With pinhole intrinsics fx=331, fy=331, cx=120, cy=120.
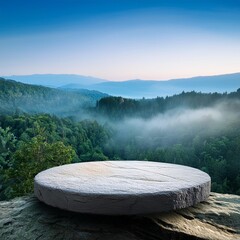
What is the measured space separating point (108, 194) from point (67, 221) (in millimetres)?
807

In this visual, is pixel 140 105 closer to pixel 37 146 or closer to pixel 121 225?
pixel 37 146

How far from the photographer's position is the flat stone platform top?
4.78 meters

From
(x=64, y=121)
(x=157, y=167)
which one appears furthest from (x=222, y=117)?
(x=157, y=167)

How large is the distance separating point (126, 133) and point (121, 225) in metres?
85.5

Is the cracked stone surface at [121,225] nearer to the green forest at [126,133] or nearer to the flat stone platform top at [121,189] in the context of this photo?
the flat stone platform top at [121,189]

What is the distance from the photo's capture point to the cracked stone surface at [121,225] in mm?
4684

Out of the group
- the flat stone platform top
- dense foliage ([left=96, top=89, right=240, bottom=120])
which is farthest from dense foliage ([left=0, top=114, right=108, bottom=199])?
dense foliage ([left=96, top=89, right=240, bottom=120])

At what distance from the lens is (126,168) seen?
6.79 meters

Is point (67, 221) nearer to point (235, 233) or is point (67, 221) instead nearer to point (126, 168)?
point (126, 168)

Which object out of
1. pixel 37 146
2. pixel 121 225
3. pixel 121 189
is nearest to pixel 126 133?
pixel 37 146

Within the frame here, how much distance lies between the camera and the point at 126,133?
9031 cm

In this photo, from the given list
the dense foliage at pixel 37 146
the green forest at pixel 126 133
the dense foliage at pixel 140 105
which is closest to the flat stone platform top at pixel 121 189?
the dense foliage at pixel 37 146

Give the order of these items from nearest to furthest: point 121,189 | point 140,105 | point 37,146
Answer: point 121,189 < point 37,146 < point 140,105

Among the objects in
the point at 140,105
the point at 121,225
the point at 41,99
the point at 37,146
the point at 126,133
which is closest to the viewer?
the point at 121,225
